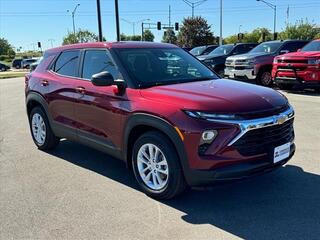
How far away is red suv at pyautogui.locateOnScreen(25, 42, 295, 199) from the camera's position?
14.0 feet

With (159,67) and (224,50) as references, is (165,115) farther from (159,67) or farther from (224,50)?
(224,50)

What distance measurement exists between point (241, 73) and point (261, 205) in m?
12.7

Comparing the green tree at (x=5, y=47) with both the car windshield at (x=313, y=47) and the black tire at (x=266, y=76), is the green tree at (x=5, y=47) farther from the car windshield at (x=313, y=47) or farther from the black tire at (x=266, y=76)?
the car windshield at (x=313, y=47)

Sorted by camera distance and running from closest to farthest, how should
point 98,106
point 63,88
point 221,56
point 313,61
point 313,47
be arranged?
point 98,106
point 63,88
point 313,61
point 313,47
point 221,56

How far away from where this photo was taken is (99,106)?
548 centimetres

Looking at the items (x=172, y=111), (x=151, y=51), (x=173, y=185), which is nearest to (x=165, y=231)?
(x=173, y=185)

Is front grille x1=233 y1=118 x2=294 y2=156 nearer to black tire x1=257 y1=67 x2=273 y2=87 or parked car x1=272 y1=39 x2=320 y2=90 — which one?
parked car x1=272 y1=39 x2=320 y2=90

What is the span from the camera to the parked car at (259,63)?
53.9 ft

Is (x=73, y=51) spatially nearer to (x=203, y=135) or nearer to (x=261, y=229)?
(x=203, y=135)

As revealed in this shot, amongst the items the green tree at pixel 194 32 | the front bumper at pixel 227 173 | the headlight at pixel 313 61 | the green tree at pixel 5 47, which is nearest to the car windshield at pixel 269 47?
the headlight at pixel 313 61

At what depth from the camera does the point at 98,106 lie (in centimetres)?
550

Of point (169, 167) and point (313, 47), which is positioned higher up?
point (313, 47)

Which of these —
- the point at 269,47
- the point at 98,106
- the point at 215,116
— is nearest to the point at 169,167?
the point at 215,116

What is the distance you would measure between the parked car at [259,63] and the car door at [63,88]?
10.9 metres
